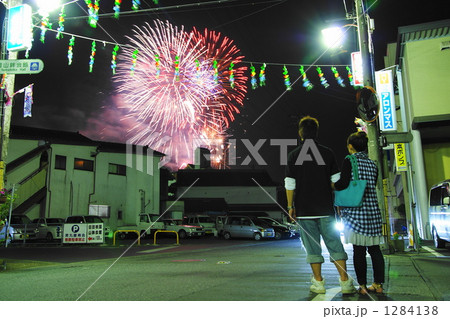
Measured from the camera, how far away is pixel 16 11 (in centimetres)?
952

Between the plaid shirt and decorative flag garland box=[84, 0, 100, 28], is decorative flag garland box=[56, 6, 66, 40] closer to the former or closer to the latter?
decorative flag garland box=[84, 0, 100, 28]

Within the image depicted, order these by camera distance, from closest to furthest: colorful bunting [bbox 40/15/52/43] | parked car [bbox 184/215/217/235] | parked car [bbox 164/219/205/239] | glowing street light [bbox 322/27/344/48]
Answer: colorful bunting [bbox 40/15/52/43] < glowing street light [bbox 322/27/344/48] < parked car [bbox 164/219/205/239] < parked car [bbox 184/215/217/235]

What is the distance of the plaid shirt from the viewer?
3916 millimetres

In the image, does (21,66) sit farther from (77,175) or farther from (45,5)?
(77,175)

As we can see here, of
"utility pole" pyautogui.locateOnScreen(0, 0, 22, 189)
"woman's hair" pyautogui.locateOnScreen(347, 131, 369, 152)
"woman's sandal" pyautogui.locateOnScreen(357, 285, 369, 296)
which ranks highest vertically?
"utility pole" pyautogui.locateOnScreen(0, 0, 22, 189)

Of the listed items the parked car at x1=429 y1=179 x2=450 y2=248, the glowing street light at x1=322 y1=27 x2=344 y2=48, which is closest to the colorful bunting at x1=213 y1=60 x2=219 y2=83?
the glowing street light at x1=322 y1=27 x2=344 y2=48

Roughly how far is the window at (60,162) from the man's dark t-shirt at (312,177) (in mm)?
23991

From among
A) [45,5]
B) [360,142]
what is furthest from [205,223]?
[360,142]

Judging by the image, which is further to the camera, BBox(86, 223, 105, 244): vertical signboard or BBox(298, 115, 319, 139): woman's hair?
BBox(86, 223, 105, 244): vertical signboard

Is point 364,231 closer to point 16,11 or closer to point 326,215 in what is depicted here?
point 326,215

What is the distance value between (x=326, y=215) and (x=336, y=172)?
1.67 ft

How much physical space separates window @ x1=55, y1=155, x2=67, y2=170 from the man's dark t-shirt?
78.7 ft

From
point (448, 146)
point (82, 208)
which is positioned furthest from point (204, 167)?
point (448, 146)

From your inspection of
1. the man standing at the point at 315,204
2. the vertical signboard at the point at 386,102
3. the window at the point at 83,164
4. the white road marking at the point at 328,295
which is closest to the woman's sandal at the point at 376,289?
the man standing at the point at 315,204
